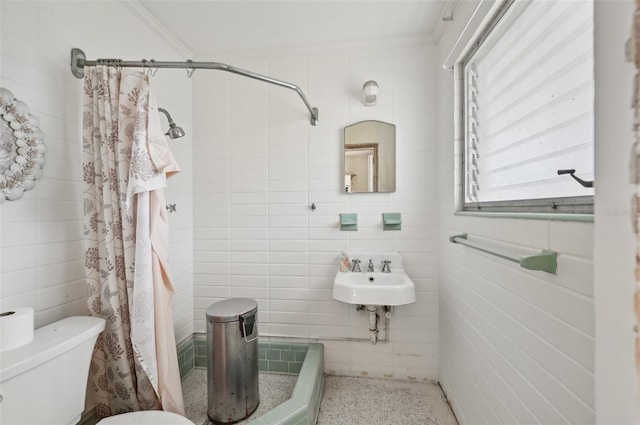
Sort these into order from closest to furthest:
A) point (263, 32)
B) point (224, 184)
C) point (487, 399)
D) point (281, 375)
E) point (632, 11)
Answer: point (632, 11) → point (487, 399) → point (263, 32) → point (281, 375) → point (224, 184)

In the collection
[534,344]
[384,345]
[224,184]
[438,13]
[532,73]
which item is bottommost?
[384,345]

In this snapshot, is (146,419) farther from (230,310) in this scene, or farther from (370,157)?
(370,157)

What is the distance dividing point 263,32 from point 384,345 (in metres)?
2.34

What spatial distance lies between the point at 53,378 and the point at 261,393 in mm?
1102

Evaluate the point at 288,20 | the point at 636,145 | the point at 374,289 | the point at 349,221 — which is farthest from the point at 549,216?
the point at 288,20

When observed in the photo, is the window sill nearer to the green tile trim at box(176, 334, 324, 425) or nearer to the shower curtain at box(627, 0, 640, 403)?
the shower curtain at box(627, 0, 640, 403)

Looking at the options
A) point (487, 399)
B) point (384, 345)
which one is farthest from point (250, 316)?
point (487, 399)

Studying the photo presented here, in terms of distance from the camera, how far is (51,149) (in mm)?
1149

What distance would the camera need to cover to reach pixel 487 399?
3.83 ft

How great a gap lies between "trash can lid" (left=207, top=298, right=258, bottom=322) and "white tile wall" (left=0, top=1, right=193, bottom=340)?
0.60m

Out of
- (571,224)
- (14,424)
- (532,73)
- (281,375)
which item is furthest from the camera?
(281,375)

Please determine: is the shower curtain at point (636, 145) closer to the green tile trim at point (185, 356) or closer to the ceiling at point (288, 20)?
the ceiling at point (288, 20)

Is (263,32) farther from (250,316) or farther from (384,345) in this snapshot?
(384,345)

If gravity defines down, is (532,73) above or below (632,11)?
above
